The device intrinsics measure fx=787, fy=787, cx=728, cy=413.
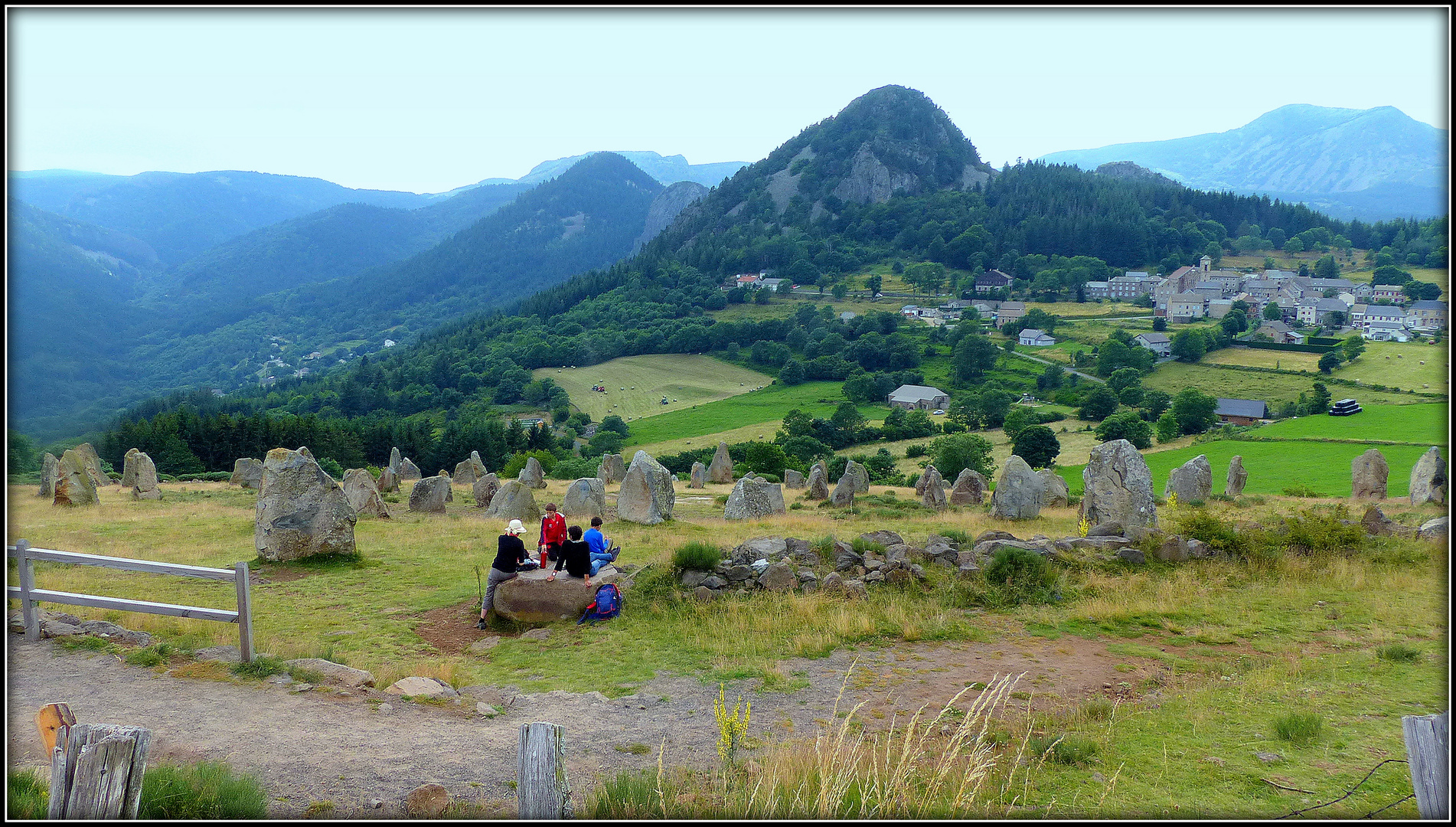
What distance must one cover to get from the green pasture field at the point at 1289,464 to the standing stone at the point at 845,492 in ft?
29.2

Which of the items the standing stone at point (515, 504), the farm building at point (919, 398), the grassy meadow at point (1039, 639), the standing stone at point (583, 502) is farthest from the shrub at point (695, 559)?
the farm building at point (919, 398)

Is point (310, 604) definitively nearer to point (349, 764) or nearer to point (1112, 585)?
point (349, 764)

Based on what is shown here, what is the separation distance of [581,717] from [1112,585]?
9.37m

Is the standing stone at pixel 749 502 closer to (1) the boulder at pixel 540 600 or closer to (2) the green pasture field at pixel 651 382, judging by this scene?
(1) the boulder at pixel 540 600

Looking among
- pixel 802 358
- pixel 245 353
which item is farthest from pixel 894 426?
pixel 245 353

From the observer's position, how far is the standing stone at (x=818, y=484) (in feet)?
93.7

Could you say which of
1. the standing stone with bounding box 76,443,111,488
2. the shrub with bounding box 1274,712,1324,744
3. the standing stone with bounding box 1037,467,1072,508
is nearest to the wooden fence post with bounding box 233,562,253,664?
the shrub with bounding box 1274,712,1324,744

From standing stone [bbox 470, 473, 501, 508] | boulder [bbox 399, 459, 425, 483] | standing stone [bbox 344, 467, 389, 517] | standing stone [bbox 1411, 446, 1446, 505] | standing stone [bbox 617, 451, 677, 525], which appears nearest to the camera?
standing stone [bbox 1411, 446, 1446, 505]

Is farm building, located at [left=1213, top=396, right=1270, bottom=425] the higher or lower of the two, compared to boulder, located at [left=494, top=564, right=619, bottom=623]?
lower

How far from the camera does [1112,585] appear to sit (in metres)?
13.0

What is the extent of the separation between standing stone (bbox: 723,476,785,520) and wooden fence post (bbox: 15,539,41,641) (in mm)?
15680

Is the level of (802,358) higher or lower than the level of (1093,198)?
lower

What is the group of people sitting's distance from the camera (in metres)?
11.5

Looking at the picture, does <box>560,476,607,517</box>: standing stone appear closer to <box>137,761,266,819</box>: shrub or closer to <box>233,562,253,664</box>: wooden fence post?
<box>233,562,253,664</box>: wooden fence post
